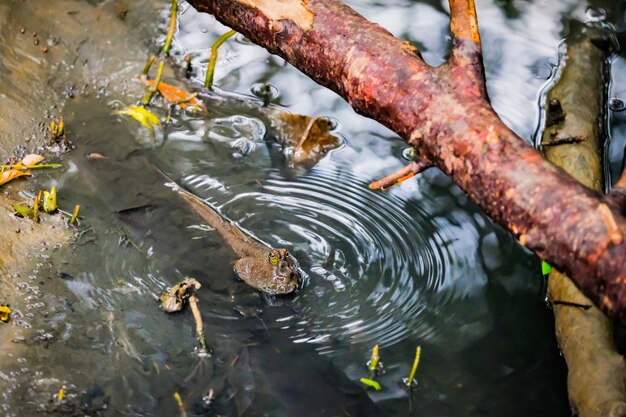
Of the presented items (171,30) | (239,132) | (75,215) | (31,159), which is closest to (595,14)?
(239,132)

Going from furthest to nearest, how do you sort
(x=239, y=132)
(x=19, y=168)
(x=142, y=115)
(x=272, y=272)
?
(x=239, y=132) → (x=142, y=115) → (x=19, y=168) → (x=272, y=272)

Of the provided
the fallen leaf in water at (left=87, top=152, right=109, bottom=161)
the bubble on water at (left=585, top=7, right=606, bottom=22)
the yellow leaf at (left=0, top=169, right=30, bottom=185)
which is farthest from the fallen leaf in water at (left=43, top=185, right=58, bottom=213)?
the bubble on water at (left=585, top=7, right=606, bottom=22)

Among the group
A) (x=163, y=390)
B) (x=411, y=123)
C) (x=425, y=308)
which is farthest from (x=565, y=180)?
(x=163, y=390)

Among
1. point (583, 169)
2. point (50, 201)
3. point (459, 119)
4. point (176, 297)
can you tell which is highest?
point (459, 119)

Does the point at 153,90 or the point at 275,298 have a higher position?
the point at 153,90

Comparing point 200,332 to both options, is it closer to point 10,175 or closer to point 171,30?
point 10,175

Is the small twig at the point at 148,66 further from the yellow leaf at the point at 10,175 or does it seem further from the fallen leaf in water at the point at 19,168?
the yellow leaf at the point at 10,175

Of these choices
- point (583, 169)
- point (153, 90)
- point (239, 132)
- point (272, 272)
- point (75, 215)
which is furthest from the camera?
point (153, 90)
